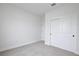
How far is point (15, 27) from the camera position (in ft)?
12.6

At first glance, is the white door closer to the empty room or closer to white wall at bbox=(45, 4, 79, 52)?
the empty room

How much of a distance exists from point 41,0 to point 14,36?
3.46 m

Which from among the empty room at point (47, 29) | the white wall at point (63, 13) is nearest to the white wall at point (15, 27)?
the empty room at point (47, 29)

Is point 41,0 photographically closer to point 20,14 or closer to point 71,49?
point 71,49

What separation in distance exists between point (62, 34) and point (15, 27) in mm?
3105

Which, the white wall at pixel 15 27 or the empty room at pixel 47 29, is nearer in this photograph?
the empty room at pixel 47 29

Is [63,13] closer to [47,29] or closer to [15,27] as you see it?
[47,29]

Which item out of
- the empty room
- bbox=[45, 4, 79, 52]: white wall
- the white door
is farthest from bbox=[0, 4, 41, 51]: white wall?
the white door

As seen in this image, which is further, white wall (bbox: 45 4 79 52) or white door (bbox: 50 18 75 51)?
white door (bbox: 50 18 75 51)

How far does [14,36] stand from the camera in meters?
3.79

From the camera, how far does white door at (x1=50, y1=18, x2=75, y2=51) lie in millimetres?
3223

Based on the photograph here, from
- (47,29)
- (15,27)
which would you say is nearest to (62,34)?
(47,29)

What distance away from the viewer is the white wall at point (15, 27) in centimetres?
328

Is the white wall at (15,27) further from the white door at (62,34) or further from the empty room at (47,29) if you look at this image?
the white door at (62,34)
